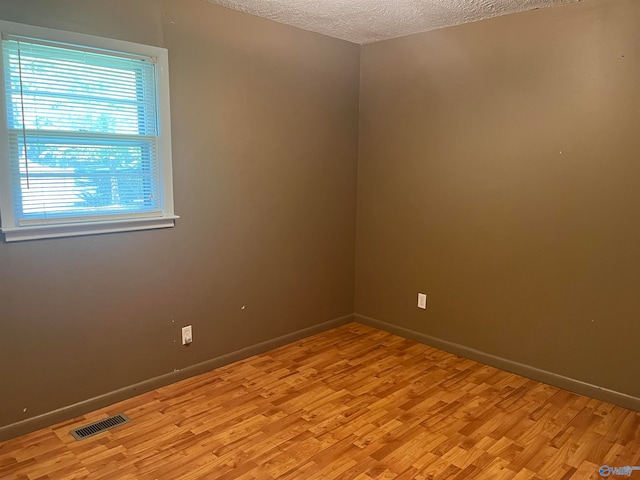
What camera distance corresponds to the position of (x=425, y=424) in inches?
107

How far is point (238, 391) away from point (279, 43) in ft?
7.87

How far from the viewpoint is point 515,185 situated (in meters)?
3.26

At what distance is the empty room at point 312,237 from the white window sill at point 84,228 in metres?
0.01

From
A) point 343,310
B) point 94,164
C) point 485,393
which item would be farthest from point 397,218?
point 94,164

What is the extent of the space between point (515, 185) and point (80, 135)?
2.68 meters

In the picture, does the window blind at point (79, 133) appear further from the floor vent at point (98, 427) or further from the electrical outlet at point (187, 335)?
the floor vent at point (98, 427)

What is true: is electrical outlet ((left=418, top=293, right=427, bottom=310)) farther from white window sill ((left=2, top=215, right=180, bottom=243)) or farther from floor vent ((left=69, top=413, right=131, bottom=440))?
floor vent ((left=69, top=413, right=131, bottom=440))

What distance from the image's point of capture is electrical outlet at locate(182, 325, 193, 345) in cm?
319
